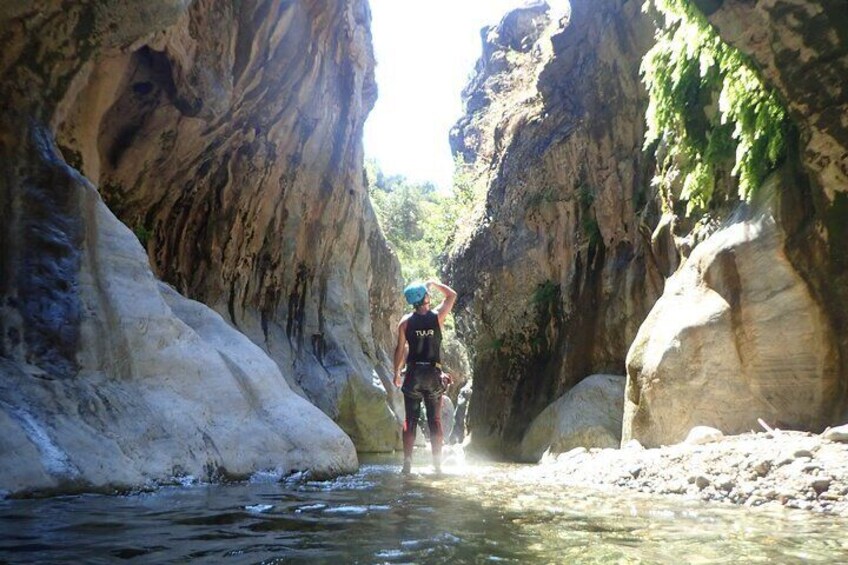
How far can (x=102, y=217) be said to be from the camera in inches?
236

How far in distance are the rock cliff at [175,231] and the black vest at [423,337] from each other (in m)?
1.18

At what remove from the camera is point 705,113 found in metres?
8.83

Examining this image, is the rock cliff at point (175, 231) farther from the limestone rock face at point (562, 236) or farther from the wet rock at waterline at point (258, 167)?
the limestone rock face at point (562, 236)

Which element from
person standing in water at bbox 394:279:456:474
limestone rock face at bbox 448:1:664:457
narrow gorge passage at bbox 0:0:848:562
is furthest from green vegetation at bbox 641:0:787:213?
person standing in water at bbox 394:279:456:474

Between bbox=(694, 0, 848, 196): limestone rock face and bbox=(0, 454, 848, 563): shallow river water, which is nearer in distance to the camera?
bbox=(0, 454, 848, 563): shallow river water

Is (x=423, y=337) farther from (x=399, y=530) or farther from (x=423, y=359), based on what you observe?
(x=399, y=530)

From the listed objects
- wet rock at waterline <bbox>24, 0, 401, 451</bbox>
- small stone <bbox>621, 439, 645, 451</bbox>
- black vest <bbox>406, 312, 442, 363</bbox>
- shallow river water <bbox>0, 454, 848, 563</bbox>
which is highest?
wet rock at waterline <bbox>24, 0, 401, 451</bbox>

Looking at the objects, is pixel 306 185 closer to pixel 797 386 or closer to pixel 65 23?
pixel 65 23

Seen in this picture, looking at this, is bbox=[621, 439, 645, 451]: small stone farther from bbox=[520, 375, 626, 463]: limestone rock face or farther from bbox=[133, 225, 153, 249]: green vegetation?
bbox=[133, 225, 153, 249]: green vegetation

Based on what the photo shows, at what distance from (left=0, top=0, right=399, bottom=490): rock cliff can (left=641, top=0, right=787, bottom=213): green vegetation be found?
527 centimetres

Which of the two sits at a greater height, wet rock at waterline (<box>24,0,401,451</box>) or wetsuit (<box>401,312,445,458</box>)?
wet rock at waterline (<box>24,0,401,451</box>)

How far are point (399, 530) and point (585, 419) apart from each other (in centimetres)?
990

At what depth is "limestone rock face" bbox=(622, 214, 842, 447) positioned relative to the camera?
6.38 meters

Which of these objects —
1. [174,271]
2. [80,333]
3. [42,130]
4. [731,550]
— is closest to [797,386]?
[731,550]
